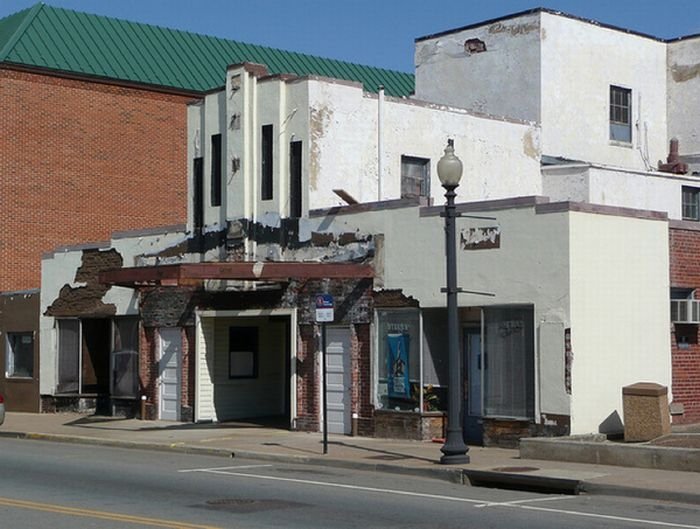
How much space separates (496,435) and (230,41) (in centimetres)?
2749

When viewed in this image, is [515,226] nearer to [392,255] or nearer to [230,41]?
[392,255]

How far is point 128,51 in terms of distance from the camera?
43.5m

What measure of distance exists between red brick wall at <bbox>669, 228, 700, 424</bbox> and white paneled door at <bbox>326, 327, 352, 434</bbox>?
21.3 ft

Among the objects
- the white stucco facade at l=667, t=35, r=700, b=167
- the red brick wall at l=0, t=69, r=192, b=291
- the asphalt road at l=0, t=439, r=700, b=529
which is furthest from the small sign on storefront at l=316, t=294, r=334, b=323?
the red brick wall at l=0, t=69, r=192, b=291

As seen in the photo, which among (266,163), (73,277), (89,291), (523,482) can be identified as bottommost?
(523,482)

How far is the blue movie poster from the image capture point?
81.8ft

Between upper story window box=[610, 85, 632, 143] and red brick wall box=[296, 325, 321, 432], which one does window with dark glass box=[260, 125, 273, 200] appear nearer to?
red brick wall box=[296, 325, 321, 432]

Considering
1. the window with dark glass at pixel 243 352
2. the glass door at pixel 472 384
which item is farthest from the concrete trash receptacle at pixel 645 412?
the window with dark glass at pixel 243 352

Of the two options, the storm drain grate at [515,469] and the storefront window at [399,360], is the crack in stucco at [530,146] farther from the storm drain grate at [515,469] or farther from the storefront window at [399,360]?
the storm drain grate at [515,469]

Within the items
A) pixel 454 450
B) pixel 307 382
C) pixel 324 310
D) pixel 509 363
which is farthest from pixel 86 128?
pixel 454 450

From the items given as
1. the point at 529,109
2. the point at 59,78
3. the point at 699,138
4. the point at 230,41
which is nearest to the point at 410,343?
the point at 529,109

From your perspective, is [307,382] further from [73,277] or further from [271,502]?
[271,502]

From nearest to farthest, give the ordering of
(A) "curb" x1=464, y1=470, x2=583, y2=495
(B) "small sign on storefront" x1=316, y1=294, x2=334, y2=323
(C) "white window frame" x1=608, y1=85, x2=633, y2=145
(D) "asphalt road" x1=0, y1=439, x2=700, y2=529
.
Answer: (D) "asphalt road" x1=0, y1=439, x2=700, y2=529
(A) "curb" x1=464, y1=470, x2=583, y2=495
(B) "small sign on storefront" x1=316, y1=294, x2=334, y2=323
(C) "white window frame" x1=608, y1=85, x2=633, y2=145

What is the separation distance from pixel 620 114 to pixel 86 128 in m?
16.9
